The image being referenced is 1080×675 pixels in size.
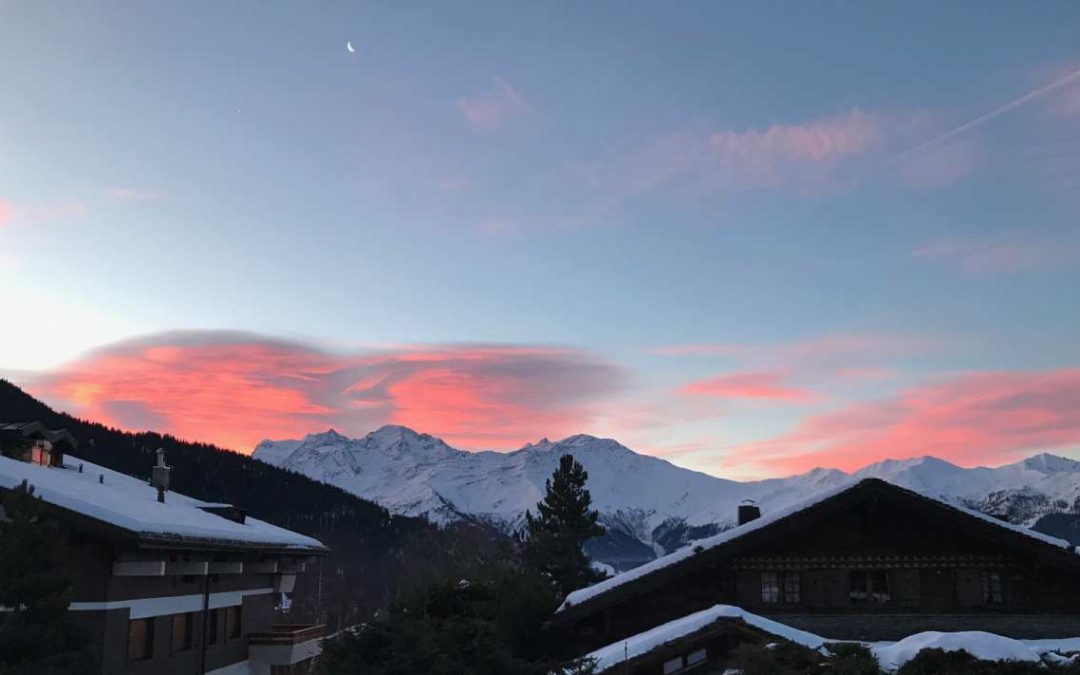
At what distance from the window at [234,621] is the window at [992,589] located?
20.9m

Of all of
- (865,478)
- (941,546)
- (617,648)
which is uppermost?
(865,478)

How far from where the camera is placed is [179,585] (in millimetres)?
24625

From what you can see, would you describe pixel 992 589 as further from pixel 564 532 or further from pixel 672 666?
pixel 564 532

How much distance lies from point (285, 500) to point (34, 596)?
178m

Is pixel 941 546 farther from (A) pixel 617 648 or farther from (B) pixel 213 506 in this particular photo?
(B) pixel 213 506

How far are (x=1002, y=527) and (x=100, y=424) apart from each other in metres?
159

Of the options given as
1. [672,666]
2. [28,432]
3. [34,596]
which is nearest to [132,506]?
[28,432]

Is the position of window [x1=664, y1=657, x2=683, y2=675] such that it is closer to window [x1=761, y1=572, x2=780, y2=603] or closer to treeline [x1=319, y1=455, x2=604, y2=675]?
treeline [x1=319, y1=455, x2=604, y2=675]

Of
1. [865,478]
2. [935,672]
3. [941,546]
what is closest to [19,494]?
[935,672]

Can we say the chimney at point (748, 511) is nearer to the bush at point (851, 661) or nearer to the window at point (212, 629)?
the bush at point (851, 661)

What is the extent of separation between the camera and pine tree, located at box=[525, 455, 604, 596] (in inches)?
1933

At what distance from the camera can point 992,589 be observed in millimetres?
24250

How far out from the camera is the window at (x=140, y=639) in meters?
22.0

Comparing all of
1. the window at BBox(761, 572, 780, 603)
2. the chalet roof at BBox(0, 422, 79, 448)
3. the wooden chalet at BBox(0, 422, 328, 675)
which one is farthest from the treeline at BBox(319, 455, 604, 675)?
the chalet roof at BBox(0, 422, 79, 448)
